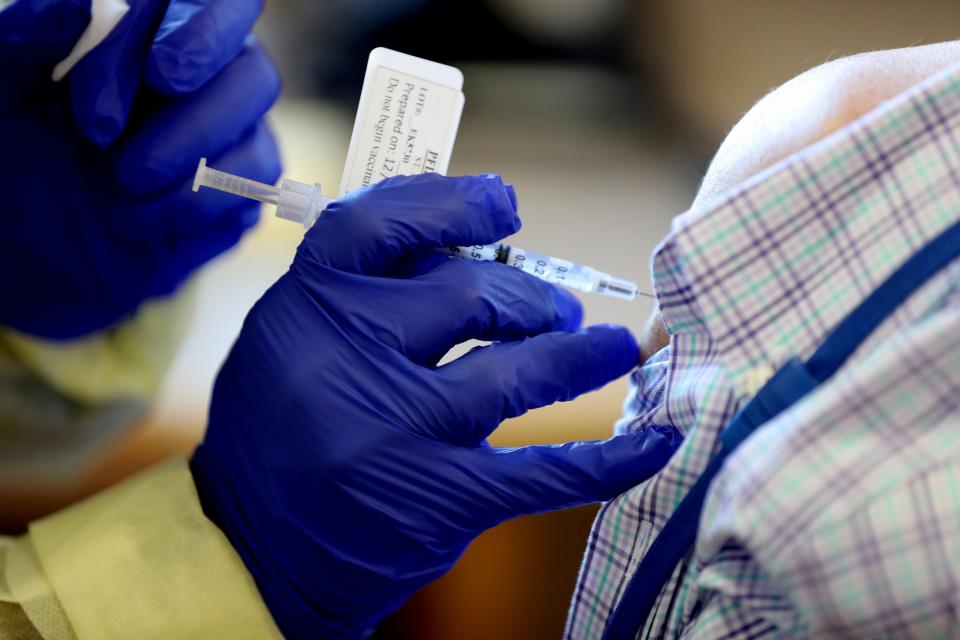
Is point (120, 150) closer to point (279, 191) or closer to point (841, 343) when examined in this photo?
point (279, 191)

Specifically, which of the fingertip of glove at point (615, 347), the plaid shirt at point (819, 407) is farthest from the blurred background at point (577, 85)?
the plaid shirt at point (819, 407)

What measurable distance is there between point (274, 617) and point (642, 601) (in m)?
0.46

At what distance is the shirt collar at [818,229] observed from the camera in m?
0.57

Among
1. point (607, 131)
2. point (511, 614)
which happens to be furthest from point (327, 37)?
point (511, 614)

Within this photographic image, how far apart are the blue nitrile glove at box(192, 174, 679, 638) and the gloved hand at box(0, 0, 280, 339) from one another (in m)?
0.37

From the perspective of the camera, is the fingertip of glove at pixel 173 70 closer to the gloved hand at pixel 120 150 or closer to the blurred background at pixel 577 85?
the gloved hand at pixel 120 150

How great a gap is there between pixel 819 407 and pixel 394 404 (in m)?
0.42

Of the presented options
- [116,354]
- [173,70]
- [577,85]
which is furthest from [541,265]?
[577,85]

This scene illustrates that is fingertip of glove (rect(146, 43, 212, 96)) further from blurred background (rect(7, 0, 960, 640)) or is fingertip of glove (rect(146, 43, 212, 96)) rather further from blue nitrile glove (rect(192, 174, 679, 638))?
blurred background (rect(7, 0, 960, 640))

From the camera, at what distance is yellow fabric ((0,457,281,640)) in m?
0.84

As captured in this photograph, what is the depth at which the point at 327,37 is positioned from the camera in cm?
208

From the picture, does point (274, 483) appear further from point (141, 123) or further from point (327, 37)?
point (327, 37)

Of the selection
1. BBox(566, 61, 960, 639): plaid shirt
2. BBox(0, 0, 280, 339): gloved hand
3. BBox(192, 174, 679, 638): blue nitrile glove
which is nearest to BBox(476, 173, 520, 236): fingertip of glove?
BBox(192, 174, 679, 638): blue nitrile glove

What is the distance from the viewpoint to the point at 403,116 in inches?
34.7
